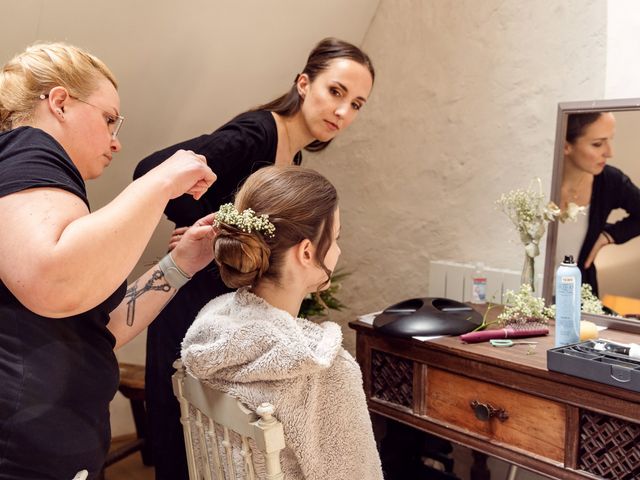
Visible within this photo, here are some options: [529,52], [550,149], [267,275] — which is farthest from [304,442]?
[529,52]

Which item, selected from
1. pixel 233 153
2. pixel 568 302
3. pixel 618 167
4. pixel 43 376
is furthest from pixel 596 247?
pixel 43 376

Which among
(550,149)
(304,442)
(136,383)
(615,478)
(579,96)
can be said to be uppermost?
(579,96)

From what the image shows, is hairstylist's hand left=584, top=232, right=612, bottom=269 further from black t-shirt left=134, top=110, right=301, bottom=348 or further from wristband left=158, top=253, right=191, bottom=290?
wristband left=158, top=253, right=191, bottom=290

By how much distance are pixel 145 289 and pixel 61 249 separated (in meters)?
0.58

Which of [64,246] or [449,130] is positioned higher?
[449,130]

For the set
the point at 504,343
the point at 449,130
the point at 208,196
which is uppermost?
the point at 449,130

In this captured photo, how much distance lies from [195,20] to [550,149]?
1219 mm

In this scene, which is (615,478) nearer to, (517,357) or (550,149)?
(517,357)

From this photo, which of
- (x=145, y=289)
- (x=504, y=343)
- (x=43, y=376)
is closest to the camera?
(x=43, y=376)

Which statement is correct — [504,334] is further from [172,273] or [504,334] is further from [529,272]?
[172,273]

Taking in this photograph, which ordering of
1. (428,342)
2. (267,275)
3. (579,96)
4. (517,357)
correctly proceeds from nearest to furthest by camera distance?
(267,275) < (517,357) < (428,342) < (579,96)

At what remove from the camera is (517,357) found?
1.51 m

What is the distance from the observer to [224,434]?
3.89 ft

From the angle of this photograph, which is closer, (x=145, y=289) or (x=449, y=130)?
(x=145, y=289)
